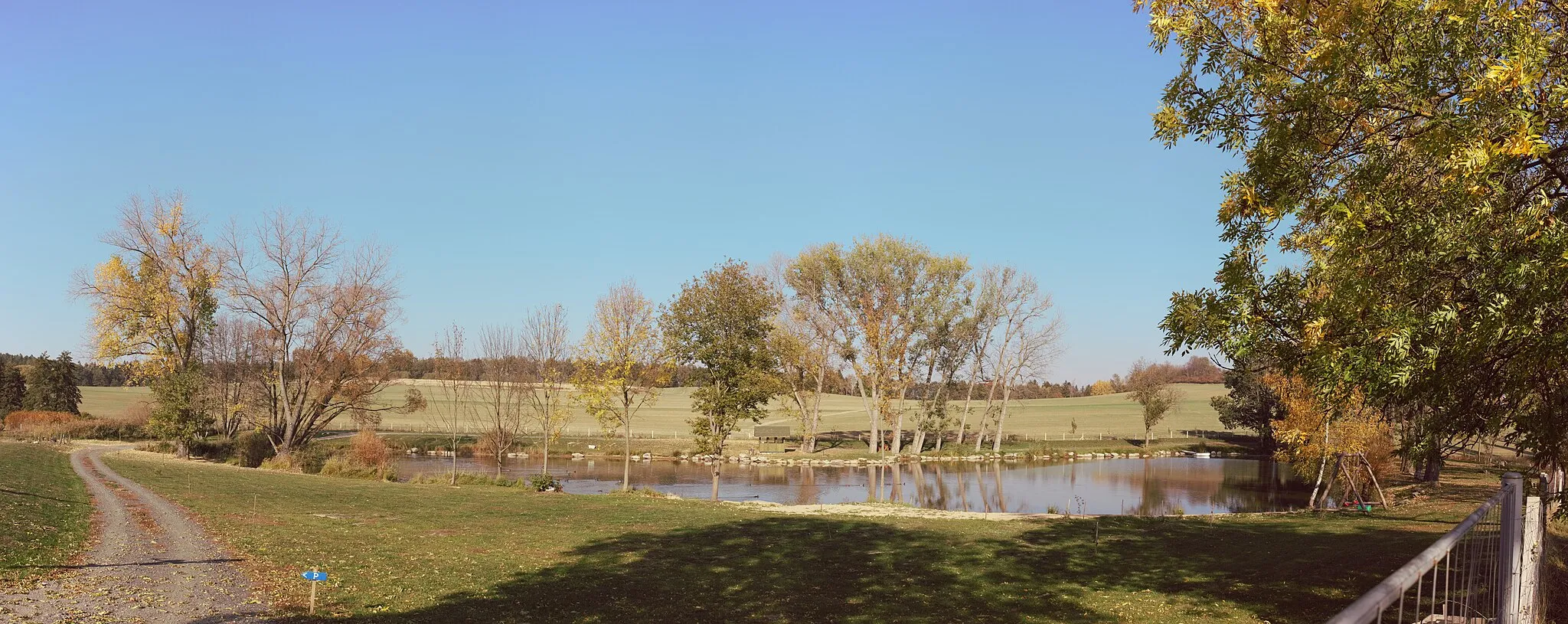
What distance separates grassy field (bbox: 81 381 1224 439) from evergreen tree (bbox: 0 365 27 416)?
7465mm

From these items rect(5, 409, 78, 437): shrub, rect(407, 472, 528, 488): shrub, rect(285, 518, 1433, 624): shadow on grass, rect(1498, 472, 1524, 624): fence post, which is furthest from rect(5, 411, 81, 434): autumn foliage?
rect(1498, 472, 1524, 624): fence post

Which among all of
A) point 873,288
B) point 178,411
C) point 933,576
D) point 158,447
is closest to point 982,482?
point 873,288

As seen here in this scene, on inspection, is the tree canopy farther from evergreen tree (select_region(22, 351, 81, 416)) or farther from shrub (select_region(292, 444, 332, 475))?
evergreen tree (select_region(22, 351, 81, 416))

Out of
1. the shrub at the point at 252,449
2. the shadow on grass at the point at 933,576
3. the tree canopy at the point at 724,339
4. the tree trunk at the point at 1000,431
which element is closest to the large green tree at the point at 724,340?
the tree canopy at the point at 724,339

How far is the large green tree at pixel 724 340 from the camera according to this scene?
32.9 metres

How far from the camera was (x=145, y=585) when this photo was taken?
A: 37.4ft

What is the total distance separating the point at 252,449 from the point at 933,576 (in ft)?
132

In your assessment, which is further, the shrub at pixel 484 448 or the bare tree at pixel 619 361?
the shrub at pixel 484 448

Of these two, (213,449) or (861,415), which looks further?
(861,415)

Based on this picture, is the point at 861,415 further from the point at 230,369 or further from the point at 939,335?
the point at 230,369

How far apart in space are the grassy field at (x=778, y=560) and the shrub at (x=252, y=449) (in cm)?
1534

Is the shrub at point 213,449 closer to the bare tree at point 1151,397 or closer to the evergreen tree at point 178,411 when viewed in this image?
the evergreen tree at point 178,411

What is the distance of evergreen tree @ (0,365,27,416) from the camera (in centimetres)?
6059

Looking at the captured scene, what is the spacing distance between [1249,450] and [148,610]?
69.3 meters
